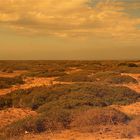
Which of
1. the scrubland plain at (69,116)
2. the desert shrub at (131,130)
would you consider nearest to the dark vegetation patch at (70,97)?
the scrubland plain at (69,116)

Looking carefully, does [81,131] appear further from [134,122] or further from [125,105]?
[125,105]

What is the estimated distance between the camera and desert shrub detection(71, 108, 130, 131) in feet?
41.2

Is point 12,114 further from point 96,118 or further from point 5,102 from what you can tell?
point 96,118

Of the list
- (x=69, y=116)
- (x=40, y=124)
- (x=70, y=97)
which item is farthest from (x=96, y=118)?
(x=70, y=97)

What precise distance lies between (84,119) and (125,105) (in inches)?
223

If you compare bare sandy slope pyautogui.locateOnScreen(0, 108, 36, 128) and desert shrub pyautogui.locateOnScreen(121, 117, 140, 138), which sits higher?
desert shrub pyautogui.locateOnScreen(121, 117, 140, 138)

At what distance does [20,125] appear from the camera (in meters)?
Result: 12.0

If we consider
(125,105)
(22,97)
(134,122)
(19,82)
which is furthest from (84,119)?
(19,82)

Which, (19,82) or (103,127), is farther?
(19,82)

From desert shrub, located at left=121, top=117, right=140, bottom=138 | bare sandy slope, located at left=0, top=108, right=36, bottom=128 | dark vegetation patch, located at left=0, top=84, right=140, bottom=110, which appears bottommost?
bare sandy slope, located at left=0, top=108, right=36, bottom=128

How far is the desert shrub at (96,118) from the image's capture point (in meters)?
12.6

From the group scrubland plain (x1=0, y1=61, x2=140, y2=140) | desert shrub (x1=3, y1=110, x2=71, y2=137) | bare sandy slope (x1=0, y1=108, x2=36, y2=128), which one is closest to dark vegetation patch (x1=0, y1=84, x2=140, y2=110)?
scrubland plain (x1=0, y1=61, x2=140, y2=140)

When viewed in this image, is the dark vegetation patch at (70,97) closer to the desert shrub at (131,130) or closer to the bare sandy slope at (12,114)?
the bare sandy slope at (12,114)

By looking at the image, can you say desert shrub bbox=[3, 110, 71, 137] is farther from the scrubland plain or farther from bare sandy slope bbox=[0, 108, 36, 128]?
bare sandy slope bbox=[0, 108, 36, 128]
